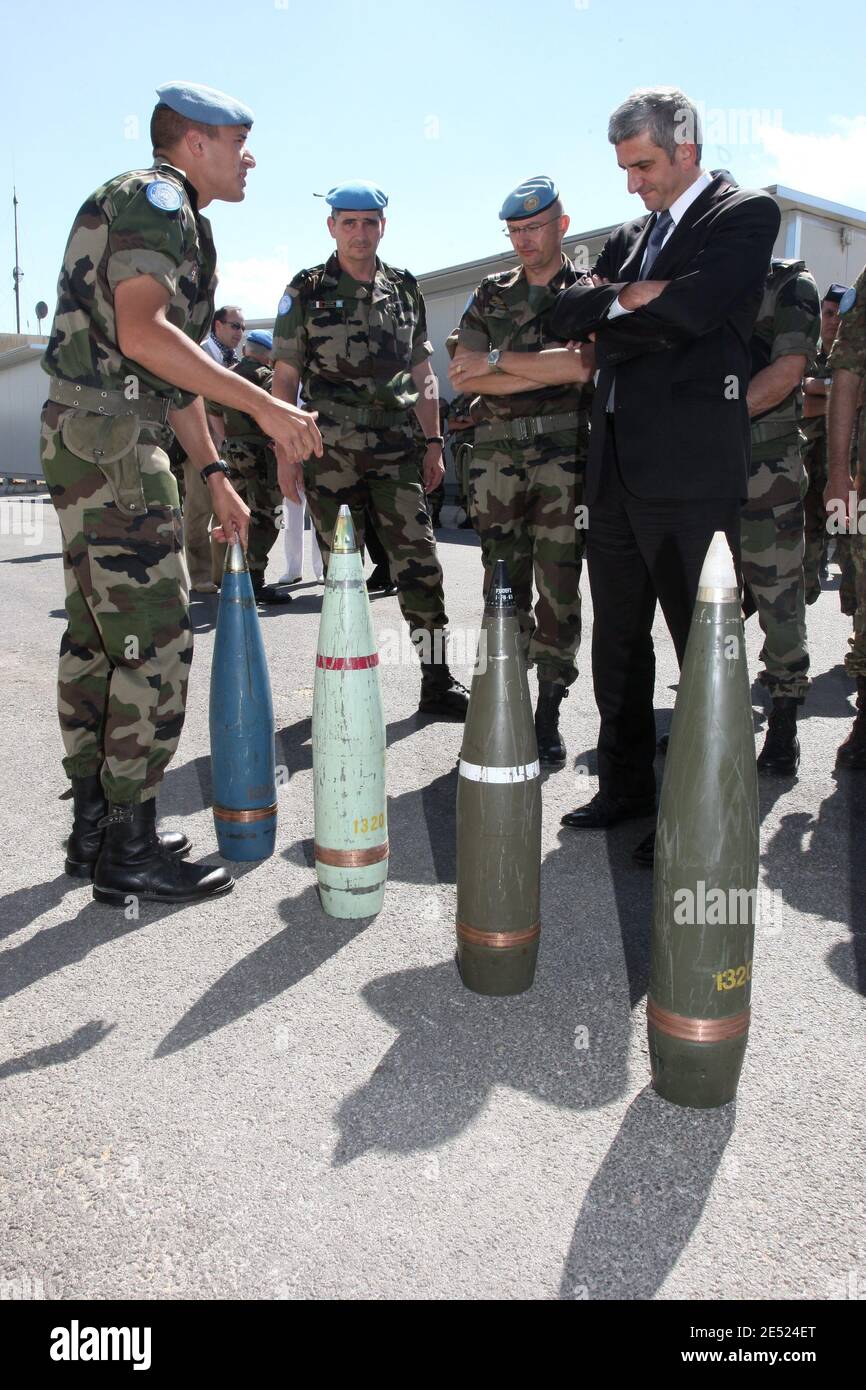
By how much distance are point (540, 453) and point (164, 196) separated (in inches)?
81.0

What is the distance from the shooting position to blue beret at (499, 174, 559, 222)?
415 cm

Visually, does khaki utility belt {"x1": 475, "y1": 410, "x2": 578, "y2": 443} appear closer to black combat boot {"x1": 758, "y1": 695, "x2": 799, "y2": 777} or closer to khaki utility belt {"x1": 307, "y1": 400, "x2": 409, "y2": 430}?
khaki utility belt {"x1": 307, "y1": 400, "x2": 409, "y2": 430}

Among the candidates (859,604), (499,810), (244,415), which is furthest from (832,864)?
(244,415)

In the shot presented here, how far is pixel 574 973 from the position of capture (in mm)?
2717

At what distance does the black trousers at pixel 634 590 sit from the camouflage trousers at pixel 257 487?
5414 millimetres

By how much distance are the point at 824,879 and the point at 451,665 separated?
3421 mm

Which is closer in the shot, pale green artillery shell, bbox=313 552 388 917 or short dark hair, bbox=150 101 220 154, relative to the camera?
pale green artillery shell, bbox=313 552 388 917

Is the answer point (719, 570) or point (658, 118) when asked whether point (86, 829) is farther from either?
point (658, 118)

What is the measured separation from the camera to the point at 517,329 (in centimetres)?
452

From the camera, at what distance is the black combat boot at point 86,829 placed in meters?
3.39

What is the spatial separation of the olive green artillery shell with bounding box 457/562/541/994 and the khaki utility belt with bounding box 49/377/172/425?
4.33 ft

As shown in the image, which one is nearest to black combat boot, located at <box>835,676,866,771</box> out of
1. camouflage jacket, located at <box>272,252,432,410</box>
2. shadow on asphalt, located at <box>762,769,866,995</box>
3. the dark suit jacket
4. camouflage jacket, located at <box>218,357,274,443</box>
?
shadow on asphalt, located at <box>762,769,866,995</box>

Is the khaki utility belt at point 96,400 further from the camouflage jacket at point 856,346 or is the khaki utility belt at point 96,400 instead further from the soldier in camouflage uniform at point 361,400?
the camouflage jacket at point 856,346

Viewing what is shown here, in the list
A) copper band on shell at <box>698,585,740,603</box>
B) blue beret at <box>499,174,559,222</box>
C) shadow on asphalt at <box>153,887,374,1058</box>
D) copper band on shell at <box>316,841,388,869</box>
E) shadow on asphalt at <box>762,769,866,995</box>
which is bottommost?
shadow on asphalt at <box>153,887,374,1058</box>
